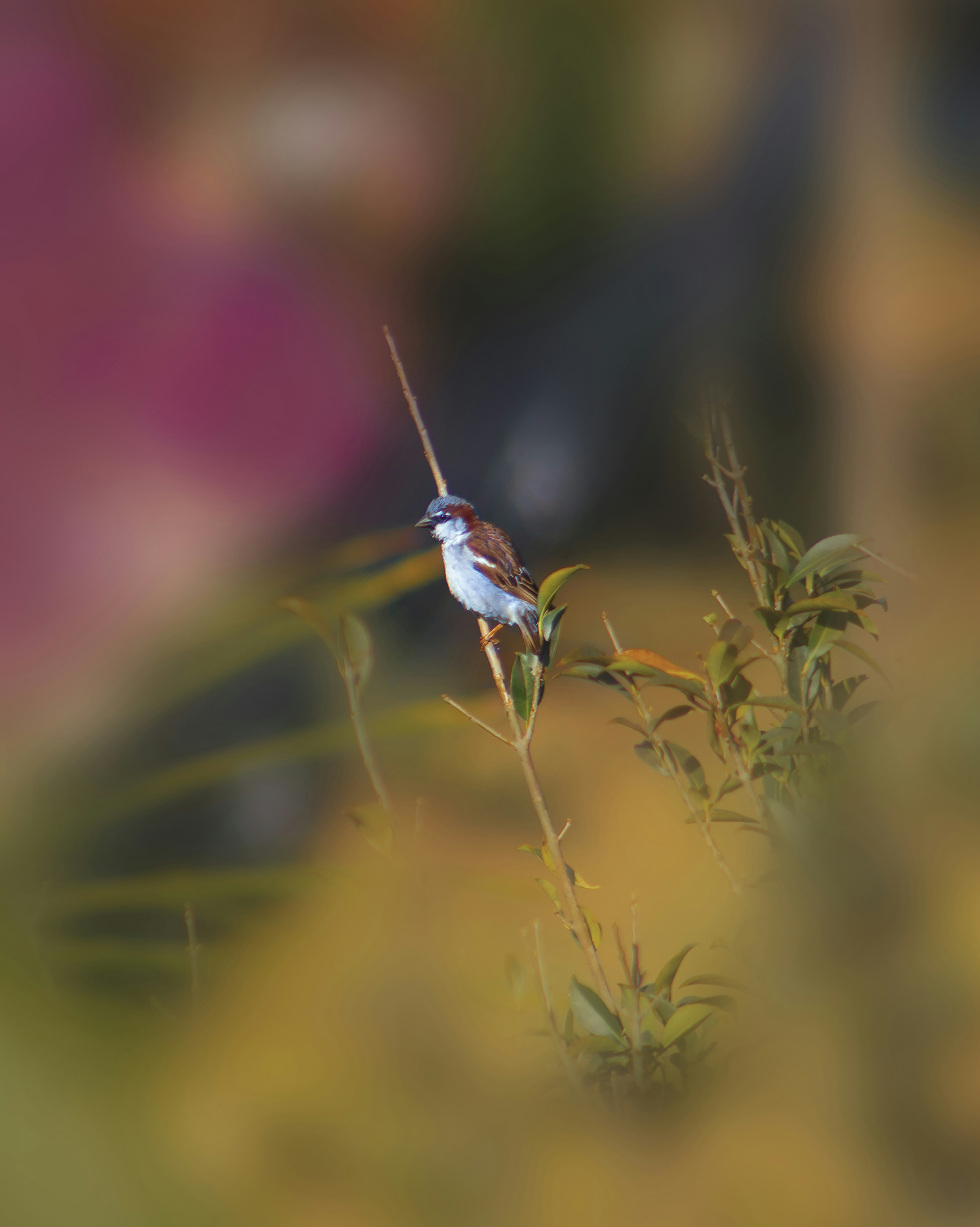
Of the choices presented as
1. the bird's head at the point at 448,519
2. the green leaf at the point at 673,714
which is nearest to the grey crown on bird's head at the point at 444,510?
the bird's head at the point at 448,519

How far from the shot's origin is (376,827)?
1.15 feet

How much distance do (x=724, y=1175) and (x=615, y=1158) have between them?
0.11ft

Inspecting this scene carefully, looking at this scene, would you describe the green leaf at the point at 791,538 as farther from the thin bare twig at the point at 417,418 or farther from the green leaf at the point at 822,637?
the thin bare twig at the point at 417,418

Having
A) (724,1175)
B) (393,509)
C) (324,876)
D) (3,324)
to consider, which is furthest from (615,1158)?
(3,324)

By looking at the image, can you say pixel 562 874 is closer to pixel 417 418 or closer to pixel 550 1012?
pixel 550 1012

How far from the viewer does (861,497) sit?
1.20ft

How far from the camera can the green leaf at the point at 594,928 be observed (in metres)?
0.33

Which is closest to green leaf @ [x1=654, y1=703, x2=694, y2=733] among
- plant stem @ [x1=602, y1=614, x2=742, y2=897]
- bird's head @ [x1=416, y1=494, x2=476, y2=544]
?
plant stem @ [x1=602, y1=614, x2=742, y2=897]

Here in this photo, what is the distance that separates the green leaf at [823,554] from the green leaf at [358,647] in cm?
16

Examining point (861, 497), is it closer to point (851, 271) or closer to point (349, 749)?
point (851, 271)

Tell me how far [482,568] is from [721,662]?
99mm

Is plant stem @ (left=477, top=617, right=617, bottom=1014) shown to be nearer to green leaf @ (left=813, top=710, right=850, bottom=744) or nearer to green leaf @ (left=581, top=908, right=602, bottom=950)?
green leaf @ (left=581, top=908, right=602, bottom=950)

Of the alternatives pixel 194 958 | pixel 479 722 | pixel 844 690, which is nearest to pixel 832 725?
pixel 844 690

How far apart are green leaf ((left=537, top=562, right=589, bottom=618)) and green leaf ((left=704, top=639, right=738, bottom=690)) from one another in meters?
0.06
